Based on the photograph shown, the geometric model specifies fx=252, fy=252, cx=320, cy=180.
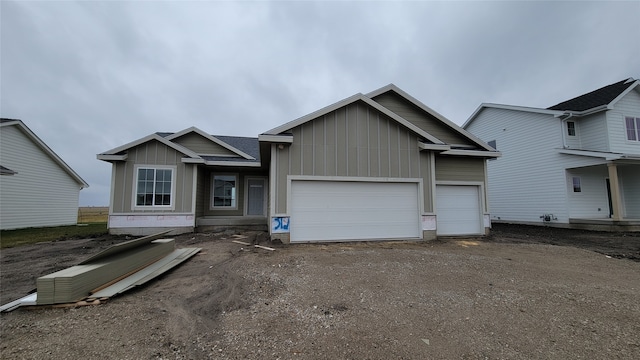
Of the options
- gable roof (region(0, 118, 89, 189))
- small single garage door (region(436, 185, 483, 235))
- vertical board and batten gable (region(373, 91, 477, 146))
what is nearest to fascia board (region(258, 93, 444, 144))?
small single garage door (region(436, 185, 483, 235))

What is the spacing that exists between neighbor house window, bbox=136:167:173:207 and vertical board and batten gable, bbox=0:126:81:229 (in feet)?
24.9

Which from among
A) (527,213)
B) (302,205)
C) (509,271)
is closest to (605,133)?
(527,213)

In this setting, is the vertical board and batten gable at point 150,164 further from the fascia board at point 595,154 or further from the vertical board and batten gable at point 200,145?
the fascia board at point 595,154

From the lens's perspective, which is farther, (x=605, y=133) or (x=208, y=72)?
(x=208, y=72)

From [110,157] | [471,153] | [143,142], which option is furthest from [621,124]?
[110,157]

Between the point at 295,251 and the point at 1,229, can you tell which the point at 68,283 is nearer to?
the point at 295,251

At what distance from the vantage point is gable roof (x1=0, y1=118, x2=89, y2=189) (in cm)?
1357

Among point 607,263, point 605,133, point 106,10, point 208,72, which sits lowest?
point 607,263

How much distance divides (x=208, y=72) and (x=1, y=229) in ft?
49.3

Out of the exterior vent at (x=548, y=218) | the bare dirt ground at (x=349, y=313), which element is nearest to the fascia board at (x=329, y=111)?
the bare dirt ground at (x=349, y=313)

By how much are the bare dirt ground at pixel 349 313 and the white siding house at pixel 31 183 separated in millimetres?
11794

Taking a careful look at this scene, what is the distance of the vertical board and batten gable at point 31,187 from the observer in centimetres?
1334

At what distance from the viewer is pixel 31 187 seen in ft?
47.8

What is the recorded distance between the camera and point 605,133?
12867 mm
